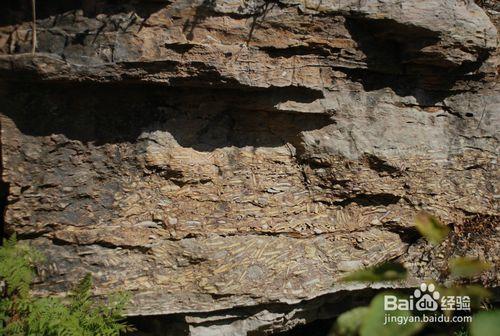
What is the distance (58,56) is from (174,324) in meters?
2.38

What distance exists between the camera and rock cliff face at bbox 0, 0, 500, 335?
3934 mm

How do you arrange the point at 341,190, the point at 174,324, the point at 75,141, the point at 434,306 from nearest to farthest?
the point at 434,306 < the point at 75,141 < the point at 174,324 < the point at 341,190

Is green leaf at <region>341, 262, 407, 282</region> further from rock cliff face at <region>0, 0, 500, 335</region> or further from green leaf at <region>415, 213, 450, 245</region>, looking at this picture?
rock cliff face at <region>0, 0, 500, 335</region>

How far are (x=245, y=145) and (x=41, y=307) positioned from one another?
6.83 feet

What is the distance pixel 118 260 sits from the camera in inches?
166

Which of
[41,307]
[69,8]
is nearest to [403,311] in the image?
[41,307]

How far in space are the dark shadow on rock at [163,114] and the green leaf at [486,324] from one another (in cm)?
325

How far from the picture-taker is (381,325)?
1.21m

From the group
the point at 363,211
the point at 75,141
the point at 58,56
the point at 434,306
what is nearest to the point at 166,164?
the point at 75,141

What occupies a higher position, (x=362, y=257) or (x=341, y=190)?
(x=341, y=190)

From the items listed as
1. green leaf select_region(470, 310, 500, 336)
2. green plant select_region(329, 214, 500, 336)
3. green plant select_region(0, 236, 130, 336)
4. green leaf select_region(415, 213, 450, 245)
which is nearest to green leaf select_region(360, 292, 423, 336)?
green plant select_region(329, 214, 500, 336)

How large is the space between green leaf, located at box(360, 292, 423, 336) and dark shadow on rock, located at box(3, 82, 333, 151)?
318 cm

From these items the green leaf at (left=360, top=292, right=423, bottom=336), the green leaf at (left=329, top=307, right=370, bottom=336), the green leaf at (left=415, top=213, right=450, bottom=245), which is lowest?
the green leaf at (left=329, top=307, right=370, bottom=336)

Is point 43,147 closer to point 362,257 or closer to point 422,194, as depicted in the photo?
point 362,257
